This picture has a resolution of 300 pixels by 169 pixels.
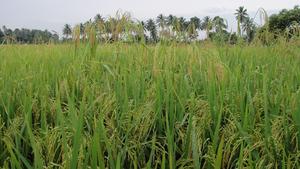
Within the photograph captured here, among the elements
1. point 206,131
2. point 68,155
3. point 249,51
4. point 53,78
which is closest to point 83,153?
point 68,155

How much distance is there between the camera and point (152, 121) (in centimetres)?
134

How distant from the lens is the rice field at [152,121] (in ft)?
3.60

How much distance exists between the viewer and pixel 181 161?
1180 millimetres

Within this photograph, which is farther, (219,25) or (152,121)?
(219,25)


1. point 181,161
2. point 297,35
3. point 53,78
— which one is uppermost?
point 297,35

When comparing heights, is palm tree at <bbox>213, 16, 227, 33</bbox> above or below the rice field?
above

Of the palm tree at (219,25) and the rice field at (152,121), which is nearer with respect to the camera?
the rice field at (152,121)

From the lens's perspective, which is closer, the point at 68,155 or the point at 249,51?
the point at 68,155

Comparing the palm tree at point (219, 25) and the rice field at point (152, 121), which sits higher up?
the palm tree at point (219, 25)

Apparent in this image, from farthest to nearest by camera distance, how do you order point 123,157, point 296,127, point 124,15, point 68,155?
point 124,15
point 296,127
point 123,157
point 68,155

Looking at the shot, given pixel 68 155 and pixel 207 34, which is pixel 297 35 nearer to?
pixel 207 34

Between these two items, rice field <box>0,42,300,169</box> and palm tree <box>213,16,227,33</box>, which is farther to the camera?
palm tree <box>213,16,227,33</box>

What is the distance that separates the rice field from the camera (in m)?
1.10

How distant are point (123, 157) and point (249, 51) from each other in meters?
2.70
